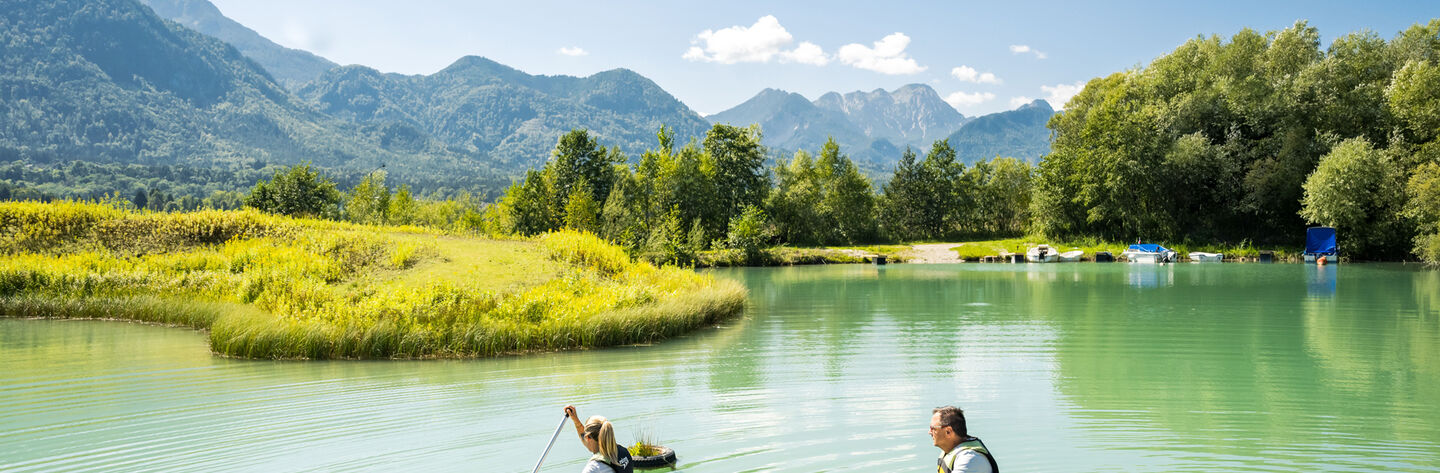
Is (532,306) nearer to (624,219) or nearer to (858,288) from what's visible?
(858,288)

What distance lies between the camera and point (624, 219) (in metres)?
49.0

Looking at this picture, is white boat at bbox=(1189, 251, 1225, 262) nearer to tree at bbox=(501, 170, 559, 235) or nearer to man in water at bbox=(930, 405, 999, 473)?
tree at bbox=(501, 170, 559, 235)

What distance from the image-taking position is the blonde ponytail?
6.63m

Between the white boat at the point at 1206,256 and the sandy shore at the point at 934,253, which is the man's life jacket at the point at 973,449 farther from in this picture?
the white boat at the point at 1206,256

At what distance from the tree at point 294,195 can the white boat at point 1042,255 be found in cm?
4860

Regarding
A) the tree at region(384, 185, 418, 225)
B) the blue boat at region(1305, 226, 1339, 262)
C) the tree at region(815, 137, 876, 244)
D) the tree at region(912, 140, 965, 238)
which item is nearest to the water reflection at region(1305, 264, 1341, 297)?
the blue boat at region(1305, 226, 1339, 262)

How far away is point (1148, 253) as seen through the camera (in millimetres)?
54562

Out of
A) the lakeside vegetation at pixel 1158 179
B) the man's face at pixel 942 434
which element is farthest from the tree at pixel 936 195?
the man's face at pixel 942 434

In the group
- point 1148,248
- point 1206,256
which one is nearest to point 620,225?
point 1148,248

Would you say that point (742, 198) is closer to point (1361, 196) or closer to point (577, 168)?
point (577, 168)

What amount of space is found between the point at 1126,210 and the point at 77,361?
6282 cm

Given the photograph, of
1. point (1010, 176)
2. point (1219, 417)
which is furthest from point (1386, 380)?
point (1010, 176)

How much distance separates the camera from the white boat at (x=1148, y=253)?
54094 mm

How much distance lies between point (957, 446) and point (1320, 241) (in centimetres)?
5734
